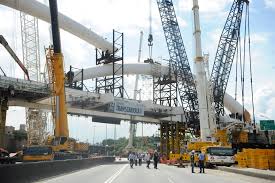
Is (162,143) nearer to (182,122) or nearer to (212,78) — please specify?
(182,122)

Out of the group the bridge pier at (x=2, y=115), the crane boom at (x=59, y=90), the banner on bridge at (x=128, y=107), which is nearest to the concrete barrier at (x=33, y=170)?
the crane boom at (x=59, y=90)

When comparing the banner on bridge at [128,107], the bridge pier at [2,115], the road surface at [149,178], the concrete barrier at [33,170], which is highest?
the banner on bridge at [128,107]

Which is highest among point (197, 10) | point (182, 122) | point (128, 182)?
point (197, 10)

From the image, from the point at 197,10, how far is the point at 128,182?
4235 centimetres

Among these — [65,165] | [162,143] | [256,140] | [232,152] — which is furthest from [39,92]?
[162,143]

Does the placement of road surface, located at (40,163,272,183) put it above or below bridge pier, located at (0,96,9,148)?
below

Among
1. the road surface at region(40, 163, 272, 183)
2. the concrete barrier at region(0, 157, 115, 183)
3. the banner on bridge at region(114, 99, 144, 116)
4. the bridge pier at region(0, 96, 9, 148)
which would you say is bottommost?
→ the road surface at region(40, 163, 272, 183)

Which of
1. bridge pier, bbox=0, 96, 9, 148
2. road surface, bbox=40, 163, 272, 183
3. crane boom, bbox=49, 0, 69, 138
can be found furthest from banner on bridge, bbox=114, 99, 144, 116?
road surface, bbox=40, 163, 272, 183

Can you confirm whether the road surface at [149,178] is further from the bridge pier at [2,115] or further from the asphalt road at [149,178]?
the bridge pier at [2,115]

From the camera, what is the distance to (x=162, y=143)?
84.8m

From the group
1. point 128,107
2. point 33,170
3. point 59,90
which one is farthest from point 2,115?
point 128,107

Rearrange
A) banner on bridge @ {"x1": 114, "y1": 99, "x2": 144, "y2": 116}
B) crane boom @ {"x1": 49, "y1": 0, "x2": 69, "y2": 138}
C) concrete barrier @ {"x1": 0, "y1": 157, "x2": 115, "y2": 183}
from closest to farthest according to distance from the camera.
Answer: concrete barrier @ {"x1": 0, "y1": 157, "x2": 115, "y2": 183}
crane boom @ {"x1": 49, "y1": 0, "x2": 69, "y2": 138}
banner on bridge @ {"x1": 114, "y1": 99, "x2": 144, "y2": 116}

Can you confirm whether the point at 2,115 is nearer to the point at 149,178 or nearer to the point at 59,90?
the point at 59,90

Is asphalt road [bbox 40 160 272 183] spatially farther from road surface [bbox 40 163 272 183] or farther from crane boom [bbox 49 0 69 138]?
crane boom [bbox 49 0 69 138]
